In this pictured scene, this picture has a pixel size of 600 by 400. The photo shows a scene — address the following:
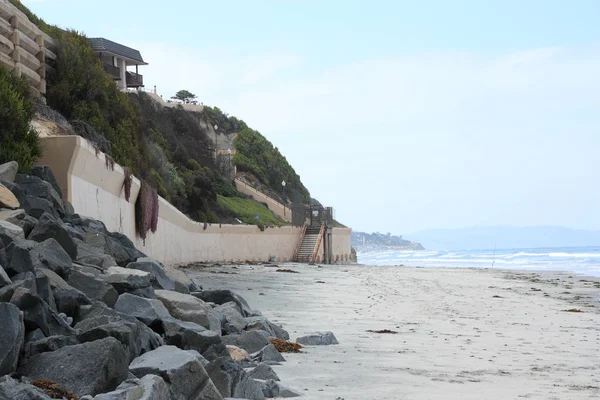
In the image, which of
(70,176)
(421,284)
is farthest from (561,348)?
(421,284)

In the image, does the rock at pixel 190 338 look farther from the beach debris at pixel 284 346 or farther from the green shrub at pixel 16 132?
the green shrub at pixel 16 132

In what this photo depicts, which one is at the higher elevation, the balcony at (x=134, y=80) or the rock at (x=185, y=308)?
the balcony at (x=134, y=80)

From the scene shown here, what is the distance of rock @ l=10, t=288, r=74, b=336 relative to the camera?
5.44m

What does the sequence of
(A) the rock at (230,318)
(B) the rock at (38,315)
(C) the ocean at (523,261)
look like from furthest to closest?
(C) the ocean at (523,261) < (A) the rock at (230,318) < (B) the rock at (38,315)

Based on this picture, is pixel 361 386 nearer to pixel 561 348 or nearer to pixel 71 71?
pixel 561 348

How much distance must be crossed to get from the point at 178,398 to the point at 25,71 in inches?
491

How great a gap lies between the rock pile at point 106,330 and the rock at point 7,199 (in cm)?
2

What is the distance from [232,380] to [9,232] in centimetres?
289

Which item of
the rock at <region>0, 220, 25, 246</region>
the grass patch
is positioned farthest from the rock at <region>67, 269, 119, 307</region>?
the grass patch

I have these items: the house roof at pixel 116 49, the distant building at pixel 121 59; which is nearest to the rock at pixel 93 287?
the distant building at pixel 121 59

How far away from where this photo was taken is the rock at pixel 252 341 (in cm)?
763

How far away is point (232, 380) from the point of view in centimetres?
560

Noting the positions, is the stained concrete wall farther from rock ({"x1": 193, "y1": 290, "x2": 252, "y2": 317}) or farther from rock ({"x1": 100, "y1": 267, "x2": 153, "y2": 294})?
rock ({"x1": 100, "y1": 267, "x2": 153, "y2": 294})

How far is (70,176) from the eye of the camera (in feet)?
42.3
